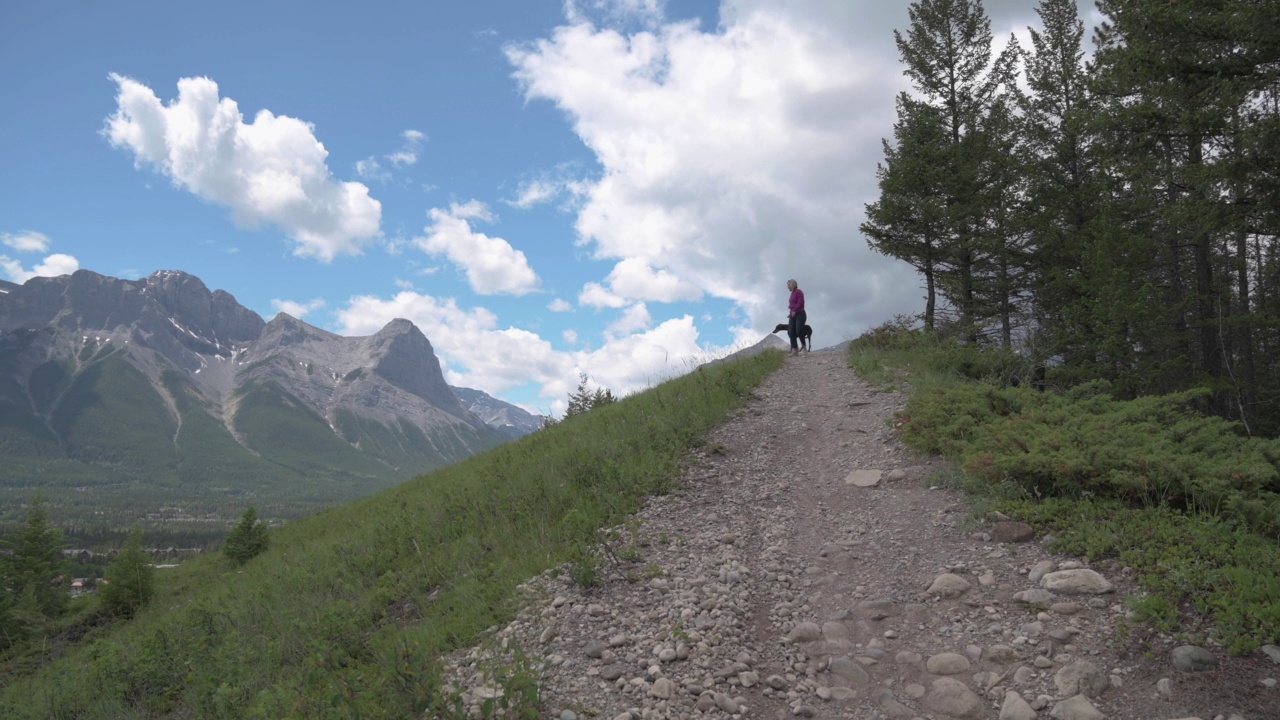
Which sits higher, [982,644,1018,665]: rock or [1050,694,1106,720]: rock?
[982,644,1018,665]: rock

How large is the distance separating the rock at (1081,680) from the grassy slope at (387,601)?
4.38 m

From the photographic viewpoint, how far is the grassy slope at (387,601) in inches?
215

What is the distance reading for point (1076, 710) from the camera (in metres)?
4.22

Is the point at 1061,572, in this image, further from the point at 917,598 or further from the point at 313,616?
the point at 313,616

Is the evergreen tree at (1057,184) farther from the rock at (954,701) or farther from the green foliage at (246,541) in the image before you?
the green foliage at (246,541)

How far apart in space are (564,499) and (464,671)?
3753 mm

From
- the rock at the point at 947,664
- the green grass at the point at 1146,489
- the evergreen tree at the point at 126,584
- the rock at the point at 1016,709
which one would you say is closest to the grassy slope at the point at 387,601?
the evergreen tree at the point at 126,584

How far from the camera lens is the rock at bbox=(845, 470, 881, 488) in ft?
29.5

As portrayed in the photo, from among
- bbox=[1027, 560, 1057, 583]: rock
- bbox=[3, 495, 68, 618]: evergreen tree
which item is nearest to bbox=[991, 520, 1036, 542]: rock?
bbox=[1027, 560, 1057, 583]: rock

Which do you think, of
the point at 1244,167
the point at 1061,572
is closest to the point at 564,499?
the point at 1061,572

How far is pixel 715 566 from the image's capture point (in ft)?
22.2

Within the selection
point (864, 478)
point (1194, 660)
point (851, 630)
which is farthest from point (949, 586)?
point (864, 478)

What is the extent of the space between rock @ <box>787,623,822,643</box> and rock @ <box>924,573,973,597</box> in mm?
1216

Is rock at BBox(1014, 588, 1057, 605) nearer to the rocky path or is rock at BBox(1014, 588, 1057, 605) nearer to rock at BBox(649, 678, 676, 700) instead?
the rocky path
